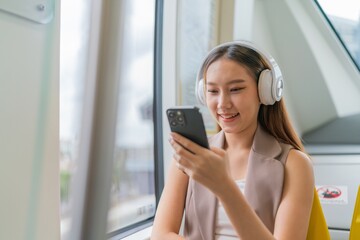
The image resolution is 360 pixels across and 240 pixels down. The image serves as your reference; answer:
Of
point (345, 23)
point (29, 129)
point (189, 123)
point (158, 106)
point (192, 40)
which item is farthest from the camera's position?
point (345, 23)

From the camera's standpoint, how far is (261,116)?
4.04 feet

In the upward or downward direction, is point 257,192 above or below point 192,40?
below

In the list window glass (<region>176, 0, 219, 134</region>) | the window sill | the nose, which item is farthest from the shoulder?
window glass (<region>176, 0, 219, 134</region>)

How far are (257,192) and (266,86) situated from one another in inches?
12.6

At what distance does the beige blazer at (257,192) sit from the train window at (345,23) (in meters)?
2.32

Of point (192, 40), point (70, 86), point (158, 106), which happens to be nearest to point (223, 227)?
point (70, 86)

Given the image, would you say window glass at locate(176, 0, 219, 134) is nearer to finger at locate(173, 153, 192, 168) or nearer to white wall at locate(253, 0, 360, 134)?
white wall at locate(253, 0, 360, 134)

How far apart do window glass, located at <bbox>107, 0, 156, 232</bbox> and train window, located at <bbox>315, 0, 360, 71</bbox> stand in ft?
5.73

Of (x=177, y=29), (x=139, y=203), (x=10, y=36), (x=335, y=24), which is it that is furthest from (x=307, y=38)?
(x=10, y=36)

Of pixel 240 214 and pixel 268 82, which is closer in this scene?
pixel 240 214

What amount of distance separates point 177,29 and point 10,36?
1438 mm

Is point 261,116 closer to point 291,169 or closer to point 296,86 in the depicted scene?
point 291,169

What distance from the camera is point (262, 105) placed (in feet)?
4.02

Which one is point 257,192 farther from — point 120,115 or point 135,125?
point 135,125
